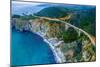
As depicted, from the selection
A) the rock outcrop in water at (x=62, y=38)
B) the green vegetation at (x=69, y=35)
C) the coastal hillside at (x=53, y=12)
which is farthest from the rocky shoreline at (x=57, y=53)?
the coastal hillside at (x=53, y=12)

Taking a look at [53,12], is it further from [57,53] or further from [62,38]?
[57,53]

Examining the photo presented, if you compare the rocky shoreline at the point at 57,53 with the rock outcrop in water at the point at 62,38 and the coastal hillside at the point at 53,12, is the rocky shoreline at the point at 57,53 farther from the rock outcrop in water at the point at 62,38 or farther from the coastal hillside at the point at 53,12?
the coastal hillside at the point at 53,12

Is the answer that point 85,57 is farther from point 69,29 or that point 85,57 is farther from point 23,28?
point 23,28

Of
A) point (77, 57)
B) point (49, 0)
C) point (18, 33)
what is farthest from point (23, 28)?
point (77, 57)

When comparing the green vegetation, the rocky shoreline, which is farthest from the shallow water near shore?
the green vegetation

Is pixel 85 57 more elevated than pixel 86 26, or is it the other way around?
pixel 86 26

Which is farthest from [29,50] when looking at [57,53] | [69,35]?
[69,35]
